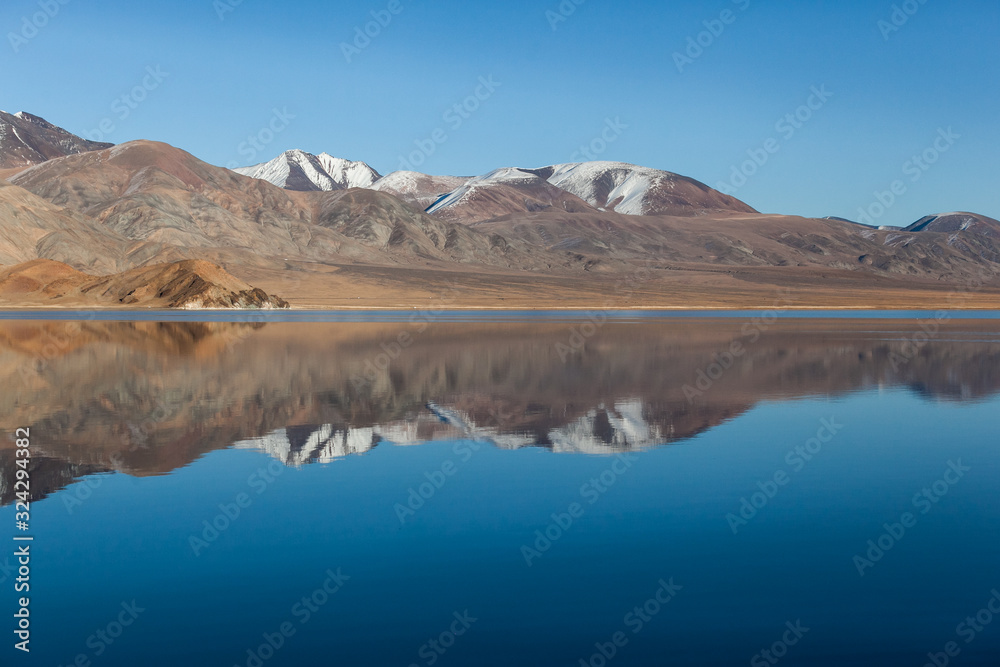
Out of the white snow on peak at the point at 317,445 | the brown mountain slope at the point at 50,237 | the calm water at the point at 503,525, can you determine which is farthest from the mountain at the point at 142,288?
the white snow on peak at the point at 317,445

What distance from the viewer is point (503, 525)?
12.4 meters

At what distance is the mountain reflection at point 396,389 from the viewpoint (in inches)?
723

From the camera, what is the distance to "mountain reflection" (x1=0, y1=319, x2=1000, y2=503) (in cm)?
1838

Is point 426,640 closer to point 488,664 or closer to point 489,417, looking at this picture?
point 488,664

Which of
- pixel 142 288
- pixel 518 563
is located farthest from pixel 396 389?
pixel 142 288

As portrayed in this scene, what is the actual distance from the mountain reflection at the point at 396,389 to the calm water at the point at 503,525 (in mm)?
174

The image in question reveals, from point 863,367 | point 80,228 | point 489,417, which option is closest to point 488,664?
point 489,417

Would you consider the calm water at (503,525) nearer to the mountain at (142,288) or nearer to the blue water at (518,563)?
the blue water at (518,563)

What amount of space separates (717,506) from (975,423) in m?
11.3

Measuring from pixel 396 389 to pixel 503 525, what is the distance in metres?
15.1

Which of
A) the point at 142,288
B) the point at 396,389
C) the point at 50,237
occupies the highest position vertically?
the point at 50,237

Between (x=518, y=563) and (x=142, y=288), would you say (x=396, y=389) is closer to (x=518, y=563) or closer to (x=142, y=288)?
(x=518, y=563)

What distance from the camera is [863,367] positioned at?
119 ft

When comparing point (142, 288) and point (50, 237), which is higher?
point (50, 237)
